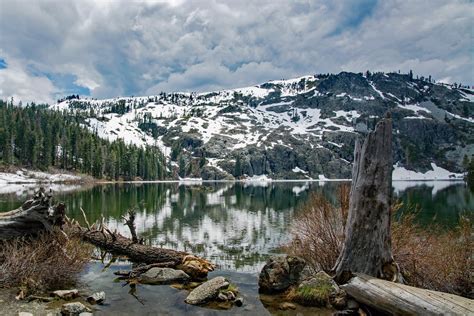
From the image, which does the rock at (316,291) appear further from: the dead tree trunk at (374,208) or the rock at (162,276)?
the rock at (162,276)

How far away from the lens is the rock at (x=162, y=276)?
59.5ft

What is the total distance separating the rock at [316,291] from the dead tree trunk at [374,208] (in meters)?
1.82

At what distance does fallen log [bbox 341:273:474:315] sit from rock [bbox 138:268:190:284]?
9.78m

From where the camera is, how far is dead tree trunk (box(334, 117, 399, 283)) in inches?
501

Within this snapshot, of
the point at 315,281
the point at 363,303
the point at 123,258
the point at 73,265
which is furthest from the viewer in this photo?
the point at 123,258

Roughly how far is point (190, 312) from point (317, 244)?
771cm

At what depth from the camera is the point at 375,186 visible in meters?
12.8

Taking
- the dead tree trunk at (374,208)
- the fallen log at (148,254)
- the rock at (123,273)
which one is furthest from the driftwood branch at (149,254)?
the dead tree trunk at (374,208)

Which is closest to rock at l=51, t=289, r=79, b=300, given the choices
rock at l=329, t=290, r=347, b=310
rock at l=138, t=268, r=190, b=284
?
rock at l=138, t=268, r=190, b=284

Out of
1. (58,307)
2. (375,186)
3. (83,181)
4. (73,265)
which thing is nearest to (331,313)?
(375,186)

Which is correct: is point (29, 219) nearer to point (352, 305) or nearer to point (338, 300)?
point (338, 300)

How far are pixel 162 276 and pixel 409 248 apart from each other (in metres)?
12.7

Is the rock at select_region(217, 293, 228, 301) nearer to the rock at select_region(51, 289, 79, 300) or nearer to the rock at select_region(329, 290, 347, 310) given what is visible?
the rock at select_region(329, 290, 347, 310)

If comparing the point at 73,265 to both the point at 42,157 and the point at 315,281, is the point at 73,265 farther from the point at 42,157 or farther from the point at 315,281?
the point at 42,157
